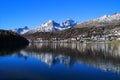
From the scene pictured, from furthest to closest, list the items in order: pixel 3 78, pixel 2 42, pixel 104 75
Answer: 1. pixel 2 42
2. pixel 104 75
3. pixel 3 78

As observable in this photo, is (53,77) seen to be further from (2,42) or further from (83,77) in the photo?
(2,42)

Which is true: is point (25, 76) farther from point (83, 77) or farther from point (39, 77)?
point (83, 77)

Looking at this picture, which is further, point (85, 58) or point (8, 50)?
point (8, 50)

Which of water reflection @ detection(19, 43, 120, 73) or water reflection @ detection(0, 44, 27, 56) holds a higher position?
water reflection @ detection(0, 44, 27, 56)

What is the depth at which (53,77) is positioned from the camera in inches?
1783

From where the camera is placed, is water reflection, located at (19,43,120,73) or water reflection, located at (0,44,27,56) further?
water reflection, located at (0,44,27,56)

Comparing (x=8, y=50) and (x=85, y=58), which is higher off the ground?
(x=8, y=50)

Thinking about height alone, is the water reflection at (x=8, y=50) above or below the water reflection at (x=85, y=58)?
above

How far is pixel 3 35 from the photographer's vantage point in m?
197

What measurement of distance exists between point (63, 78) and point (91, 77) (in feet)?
15.1

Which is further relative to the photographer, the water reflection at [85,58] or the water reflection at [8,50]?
the water reflection at [8,50]

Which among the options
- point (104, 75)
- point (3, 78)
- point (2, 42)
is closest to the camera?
point (3, 78)

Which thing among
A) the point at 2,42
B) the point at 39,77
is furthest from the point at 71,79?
the point at 2,42

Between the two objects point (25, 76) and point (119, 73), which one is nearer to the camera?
point (25, 76)
